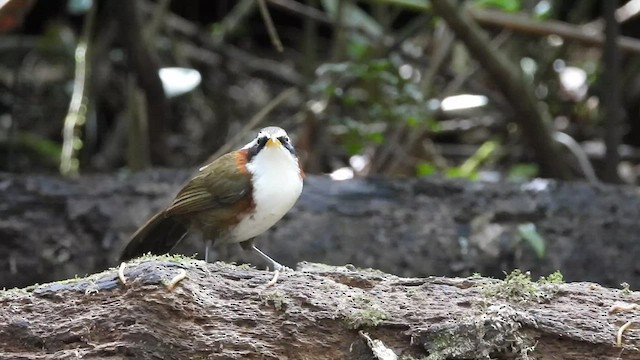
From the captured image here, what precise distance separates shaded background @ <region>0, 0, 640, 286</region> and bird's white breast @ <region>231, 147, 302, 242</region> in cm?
131

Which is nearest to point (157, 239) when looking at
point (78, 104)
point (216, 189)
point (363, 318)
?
point (216, 189)

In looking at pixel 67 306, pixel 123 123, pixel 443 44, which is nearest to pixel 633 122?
pixel 443 44

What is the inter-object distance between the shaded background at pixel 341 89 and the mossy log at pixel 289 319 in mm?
1777

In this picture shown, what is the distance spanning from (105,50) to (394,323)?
4.36m

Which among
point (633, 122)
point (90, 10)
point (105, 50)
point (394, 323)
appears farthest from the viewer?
point (633, 122)

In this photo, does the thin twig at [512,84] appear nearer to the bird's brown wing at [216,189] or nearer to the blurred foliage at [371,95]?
the blurred foliage at [371,95]

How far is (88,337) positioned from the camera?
7.48ft

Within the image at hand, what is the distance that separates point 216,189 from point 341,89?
6.74 feet

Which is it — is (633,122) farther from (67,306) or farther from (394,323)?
(67,306)

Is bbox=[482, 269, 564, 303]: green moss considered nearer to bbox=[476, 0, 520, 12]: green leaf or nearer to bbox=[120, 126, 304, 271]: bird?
bbox=[120, 126, 304, 271]: bird

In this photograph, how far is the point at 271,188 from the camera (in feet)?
10.3

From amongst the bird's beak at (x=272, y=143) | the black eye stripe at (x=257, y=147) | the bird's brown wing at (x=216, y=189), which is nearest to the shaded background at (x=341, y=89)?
the bird's brown wing at (x=216, y=189)

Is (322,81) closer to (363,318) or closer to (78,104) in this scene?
(78,104)

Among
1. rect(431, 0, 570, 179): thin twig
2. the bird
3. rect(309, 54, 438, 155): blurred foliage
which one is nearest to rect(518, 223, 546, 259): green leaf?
rect(309, 54, 438, 155): blurred foliage
